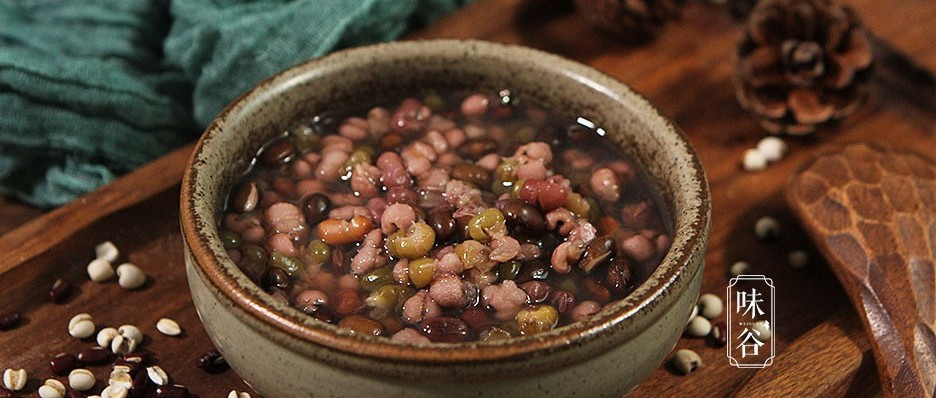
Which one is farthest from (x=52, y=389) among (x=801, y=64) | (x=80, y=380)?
(x=801, y=64)

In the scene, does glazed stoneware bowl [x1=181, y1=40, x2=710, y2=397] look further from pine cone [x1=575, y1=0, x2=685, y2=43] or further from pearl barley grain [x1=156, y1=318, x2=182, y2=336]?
pine cone [x1=575, y1=0, x2=685, y2=43]

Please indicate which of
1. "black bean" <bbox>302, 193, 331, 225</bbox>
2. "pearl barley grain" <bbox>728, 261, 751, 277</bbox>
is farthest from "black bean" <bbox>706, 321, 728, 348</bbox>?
"black bean" <bbox>302, 193, 331, 225</bbox>

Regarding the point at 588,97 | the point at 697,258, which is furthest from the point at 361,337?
the point at 588,97

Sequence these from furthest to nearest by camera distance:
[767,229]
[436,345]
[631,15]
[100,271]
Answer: [631,15] < [767,229] < [100,271] < [436,345]

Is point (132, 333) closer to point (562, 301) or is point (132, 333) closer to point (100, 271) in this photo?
point (100, 271)

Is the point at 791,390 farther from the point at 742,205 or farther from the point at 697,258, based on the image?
the point at 742,205

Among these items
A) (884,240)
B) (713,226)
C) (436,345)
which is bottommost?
(713,226)

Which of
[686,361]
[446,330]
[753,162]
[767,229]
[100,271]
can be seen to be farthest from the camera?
[753,162]
